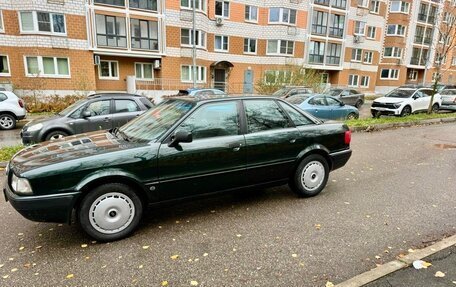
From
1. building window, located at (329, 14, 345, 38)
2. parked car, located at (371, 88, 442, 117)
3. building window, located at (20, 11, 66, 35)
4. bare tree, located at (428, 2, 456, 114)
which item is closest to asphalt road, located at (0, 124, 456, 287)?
parked car, located at (371, 88, 442, 117)

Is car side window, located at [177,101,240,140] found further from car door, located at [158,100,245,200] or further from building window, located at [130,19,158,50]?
building window, located at [130,19,158,50]

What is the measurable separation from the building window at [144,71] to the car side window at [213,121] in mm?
23697

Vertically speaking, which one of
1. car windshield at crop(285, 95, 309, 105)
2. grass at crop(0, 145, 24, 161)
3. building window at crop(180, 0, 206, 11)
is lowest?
grass at crop(0, 145, 24, 161)

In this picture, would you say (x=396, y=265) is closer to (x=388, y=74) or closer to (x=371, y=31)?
(x=371, y=31)

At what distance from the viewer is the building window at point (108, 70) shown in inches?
966

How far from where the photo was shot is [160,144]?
3.70 m

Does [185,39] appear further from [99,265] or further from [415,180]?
[99,265]

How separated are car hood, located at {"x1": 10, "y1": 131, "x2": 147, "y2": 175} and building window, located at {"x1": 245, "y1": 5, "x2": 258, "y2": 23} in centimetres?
2957

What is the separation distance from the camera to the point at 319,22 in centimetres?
3319

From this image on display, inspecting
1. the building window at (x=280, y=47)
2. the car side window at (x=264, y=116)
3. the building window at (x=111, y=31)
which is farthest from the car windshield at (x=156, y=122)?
the building window at (x=280, y=47)

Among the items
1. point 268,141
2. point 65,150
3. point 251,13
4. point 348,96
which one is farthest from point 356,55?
point 65,150

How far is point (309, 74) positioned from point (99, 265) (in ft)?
69.8

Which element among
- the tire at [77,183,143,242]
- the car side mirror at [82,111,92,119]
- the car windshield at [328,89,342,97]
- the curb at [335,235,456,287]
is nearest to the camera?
the curb at [335,235,456,287]

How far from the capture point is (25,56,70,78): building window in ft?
69.1
